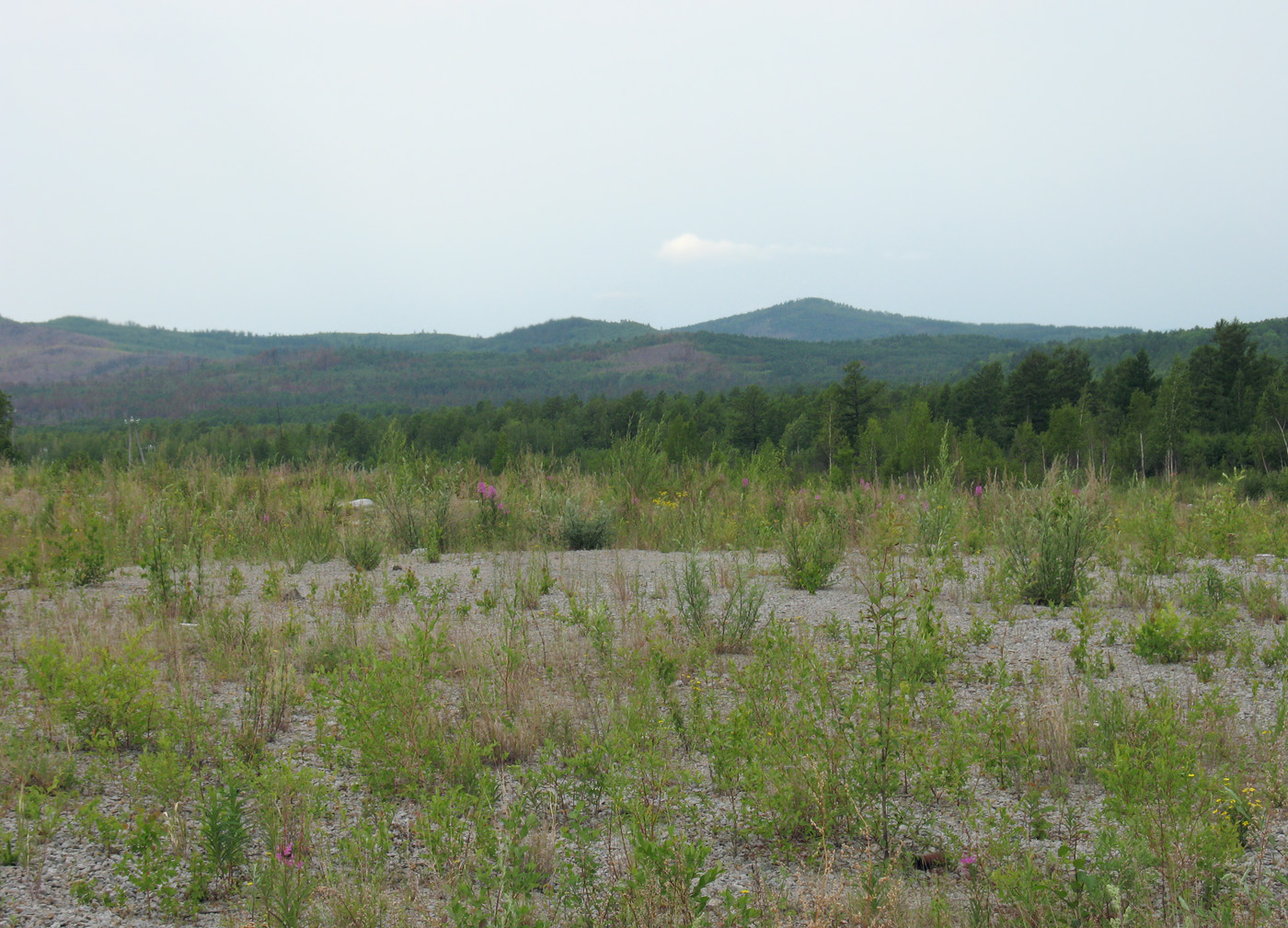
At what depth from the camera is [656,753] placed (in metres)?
2.96

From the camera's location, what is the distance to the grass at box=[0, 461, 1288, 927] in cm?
234

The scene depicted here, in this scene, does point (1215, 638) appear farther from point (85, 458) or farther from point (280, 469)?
point (85, 458)

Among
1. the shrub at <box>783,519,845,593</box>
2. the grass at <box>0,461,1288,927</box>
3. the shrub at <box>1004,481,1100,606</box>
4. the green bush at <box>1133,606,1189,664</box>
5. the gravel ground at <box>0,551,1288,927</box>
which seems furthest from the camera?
the shrub at <box>783,519,845,593</box>

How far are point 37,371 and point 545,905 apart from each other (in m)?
243

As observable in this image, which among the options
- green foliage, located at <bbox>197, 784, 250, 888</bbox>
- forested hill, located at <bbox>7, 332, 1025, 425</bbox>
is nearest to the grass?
green foliage, located at <bbox>197, 784, 250, 888</bbox>

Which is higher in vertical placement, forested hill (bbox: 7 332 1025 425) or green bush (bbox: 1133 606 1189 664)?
forested hill (bbox: 7 332 1025 425)

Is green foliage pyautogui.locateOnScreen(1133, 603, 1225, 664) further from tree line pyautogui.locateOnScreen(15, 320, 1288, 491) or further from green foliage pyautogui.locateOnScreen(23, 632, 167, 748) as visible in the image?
tree line pyautogui.locateOnScreen(15, 320, 1288, 491)

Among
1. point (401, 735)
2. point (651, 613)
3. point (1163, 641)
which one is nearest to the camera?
point (401, 735)

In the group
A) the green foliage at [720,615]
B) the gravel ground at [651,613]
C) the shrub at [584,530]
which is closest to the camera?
the gravel ground at [651,613]

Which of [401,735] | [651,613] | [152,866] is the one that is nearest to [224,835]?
[152,866]

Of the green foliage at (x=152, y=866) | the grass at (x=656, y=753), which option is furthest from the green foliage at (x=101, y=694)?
the green foliage at (x=152, y=866)

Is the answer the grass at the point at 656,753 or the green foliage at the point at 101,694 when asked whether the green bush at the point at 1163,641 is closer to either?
the grass at the point at 656,753

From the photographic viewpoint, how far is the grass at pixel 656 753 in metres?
2.34

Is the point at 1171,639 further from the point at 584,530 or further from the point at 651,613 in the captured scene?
the point at 584,530
